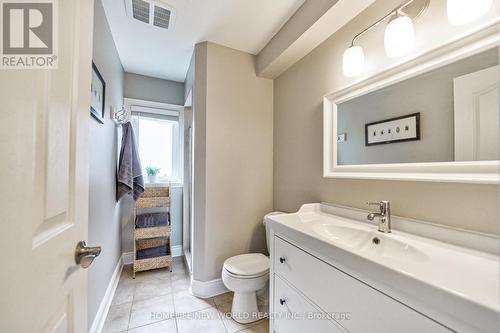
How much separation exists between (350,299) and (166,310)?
62.8 inches

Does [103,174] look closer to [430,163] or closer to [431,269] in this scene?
[431,269]

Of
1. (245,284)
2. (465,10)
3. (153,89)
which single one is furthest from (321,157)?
(153,89)

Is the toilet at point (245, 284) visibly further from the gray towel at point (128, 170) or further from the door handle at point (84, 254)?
the gray towel at point (128, 170)

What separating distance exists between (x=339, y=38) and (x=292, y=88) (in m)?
0.56

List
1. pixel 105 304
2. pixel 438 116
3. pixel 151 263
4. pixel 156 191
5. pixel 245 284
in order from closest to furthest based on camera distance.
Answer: pixel 438 116
pixel 245 284
pixel 105 304
pixel 151 263
pixel 156 191

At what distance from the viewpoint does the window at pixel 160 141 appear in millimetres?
2697

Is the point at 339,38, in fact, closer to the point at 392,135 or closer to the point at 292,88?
the point at 292,88

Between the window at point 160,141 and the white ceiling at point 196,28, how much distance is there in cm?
68

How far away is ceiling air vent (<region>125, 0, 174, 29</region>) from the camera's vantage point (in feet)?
4.89

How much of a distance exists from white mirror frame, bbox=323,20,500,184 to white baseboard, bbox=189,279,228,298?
4.78 ft

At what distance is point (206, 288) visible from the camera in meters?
1.87

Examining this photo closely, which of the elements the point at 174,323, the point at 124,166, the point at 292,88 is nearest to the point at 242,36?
the point at 292,88

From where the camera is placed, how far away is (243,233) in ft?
6.67

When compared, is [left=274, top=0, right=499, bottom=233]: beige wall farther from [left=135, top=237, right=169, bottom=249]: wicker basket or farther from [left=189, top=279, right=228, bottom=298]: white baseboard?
[left=135, top=237, right=169, bottom=249]: wicker basket
